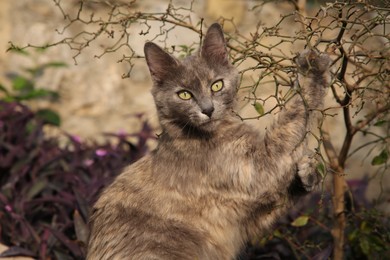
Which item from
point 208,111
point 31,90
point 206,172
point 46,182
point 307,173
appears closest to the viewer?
point 307,173

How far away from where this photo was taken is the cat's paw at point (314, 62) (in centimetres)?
283

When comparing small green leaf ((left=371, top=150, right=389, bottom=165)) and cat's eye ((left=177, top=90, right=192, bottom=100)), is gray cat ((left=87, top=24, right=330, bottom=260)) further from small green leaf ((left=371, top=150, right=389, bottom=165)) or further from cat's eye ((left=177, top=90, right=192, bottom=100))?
small green leaf ((left=371, top=150, right=389, bottom=165))

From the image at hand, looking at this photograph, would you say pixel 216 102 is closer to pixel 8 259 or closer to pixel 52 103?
pixel 8 259

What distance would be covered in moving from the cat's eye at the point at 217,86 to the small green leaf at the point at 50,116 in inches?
103

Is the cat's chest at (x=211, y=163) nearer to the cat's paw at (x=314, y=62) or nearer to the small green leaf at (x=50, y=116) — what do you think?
the cat's paw at (x=314, y=62)

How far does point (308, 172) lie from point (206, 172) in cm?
51

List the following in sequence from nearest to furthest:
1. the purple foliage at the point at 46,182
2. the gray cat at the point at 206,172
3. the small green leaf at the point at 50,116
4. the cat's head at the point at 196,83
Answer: the gray cat at the point at 206,172, the cat's head at the point at 196,83, the purple foliage at the point at 46,182, the small green leaf at the point at 50,116

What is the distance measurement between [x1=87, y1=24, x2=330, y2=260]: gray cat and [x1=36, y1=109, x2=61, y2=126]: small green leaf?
231 centimetres

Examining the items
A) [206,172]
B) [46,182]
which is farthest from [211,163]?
[46,182]

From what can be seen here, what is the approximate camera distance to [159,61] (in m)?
3.20

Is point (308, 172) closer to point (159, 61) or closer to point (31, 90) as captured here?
point (159, 61)

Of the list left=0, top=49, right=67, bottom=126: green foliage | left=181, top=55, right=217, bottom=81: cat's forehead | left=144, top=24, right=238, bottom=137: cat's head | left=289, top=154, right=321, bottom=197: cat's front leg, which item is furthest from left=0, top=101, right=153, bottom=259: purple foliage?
left=289, top=154, right=321, bottom=197: cat's front leg

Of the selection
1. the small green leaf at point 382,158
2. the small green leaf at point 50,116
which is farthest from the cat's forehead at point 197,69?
the small green leaf at point 50,116

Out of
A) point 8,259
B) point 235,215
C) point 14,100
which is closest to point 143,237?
point 235,215
